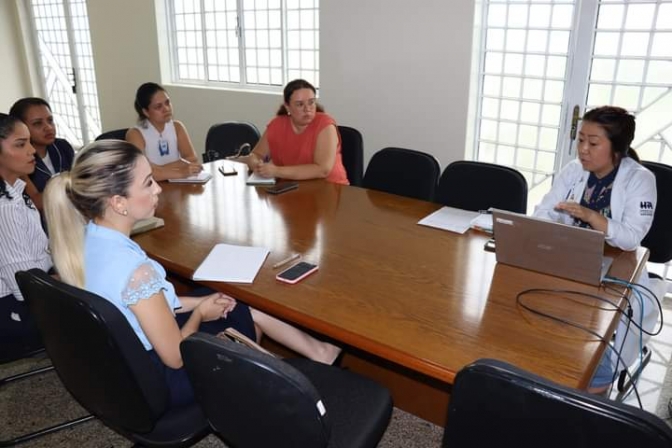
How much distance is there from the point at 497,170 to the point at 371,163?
2.46 ft

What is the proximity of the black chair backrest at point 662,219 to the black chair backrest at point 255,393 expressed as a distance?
188 cm

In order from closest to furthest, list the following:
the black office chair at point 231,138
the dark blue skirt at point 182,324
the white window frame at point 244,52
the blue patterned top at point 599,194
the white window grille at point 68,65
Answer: the dark blue skirt at point 182,324
the blue patterned top at point 599,194
the black office chair at point 231,138
the white window frame at point 244,52
the white window grille at point 68,65

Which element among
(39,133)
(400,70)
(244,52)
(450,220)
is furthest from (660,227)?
(244,52)

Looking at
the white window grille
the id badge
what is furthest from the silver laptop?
the white window grille

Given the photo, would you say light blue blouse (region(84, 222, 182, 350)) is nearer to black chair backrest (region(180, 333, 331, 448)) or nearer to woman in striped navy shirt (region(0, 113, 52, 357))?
black chair backrest (region(180, 333, 331, 448))

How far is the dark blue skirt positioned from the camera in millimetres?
1566

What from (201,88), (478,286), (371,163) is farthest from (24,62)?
(478,286)

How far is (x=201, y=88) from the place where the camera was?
5281 mm

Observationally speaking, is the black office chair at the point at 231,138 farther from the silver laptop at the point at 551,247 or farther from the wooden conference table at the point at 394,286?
the silver laptop at the point at 551,247

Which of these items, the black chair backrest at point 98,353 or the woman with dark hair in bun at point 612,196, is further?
the woman with dark hair in bun at point 612,196

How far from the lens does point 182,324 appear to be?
6.13 feet

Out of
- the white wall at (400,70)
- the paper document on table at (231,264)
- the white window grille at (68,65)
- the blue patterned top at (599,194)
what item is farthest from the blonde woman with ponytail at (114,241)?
the white window grille at (68,65)

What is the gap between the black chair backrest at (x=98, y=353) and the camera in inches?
51.2

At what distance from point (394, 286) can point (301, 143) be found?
1.63 meters
